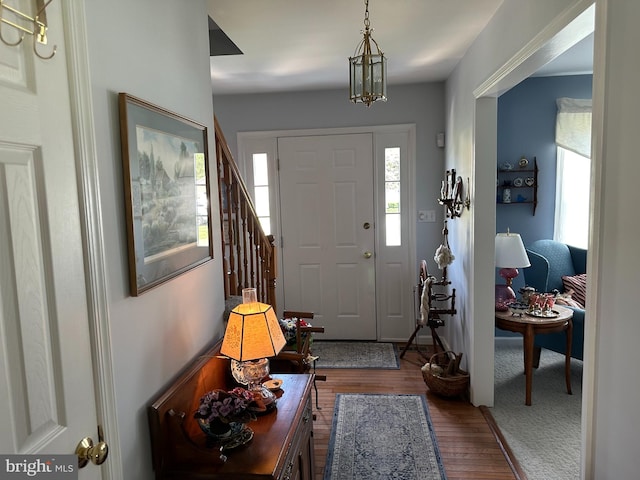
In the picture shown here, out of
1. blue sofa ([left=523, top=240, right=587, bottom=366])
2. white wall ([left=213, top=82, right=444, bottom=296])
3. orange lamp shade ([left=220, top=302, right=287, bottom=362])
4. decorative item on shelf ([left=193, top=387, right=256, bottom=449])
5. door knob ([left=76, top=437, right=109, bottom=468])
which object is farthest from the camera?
white wall ([left=213, top=82, right=444, bottom=296])

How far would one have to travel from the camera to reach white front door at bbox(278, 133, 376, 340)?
4.51m

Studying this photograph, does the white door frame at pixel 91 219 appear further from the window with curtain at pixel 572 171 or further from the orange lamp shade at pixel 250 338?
the window with curtain at pixel 572 171

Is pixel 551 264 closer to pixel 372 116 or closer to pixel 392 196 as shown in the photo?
pixel 392 196

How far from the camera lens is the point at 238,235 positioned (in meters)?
2.67

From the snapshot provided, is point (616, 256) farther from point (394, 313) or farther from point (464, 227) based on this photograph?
point (394, 313)

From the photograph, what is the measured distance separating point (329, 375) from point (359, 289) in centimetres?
104

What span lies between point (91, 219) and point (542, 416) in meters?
3.05

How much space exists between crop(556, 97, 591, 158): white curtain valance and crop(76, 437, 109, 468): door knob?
436 centimetres

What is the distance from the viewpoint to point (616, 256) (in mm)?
1355

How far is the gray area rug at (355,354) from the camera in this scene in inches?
160

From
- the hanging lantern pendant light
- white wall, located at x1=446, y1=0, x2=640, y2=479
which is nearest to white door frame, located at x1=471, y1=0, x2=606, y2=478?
white wall, located at x1=446, y1=0, x2=640, y2=479

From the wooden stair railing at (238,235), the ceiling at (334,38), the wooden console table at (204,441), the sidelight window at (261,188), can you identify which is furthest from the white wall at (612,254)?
the sidelight window at (261,188)

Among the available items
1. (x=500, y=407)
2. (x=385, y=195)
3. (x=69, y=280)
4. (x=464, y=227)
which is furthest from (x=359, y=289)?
(x=69, y=280)

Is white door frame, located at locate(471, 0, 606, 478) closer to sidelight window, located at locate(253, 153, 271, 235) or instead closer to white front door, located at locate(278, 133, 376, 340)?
white front door, located at locate(278, 133, 376, 340)
